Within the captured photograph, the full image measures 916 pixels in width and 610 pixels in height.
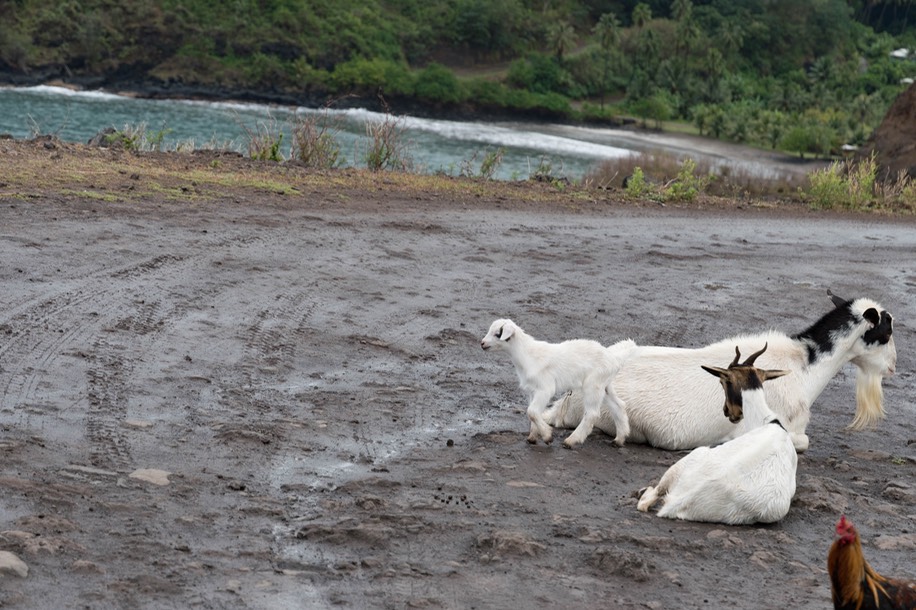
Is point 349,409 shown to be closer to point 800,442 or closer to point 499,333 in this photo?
point 499,333

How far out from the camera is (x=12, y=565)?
18.5 feet

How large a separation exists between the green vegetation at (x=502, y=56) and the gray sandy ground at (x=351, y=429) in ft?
200

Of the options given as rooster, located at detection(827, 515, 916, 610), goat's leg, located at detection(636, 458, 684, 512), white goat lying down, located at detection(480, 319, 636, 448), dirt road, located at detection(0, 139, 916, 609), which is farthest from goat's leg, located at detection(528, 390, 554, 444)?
rooster, located at detection(827, 515, 916, 610)

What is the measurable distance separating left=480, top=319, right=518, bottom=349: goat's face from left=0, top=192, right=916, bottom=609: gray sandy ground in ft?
2.10

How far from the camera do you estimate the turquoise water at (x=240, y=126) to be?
2080 inches

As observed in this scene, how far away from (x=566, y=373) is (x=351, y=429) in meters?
1.56

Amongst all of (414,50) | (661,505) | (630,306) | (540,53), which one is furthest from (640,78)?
(661,505)

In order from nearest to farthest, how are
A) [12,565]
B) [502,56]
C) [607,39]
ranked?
1. [12,565]
2. [607,39]
3. [502,56]

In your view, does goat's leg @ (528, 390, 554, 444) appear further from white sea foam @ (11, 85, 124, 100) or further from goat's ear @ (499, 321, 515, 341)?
white sea foam @ (11, 85, 124, 100)

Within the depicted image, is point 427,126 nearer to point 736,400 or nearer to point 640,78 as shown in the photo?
point 640,78

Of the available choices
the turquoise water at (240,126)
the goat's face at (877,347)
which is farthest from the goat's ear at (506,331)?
the turquoise water at (240,126)

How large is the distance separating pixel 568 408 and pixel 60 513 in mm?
3996

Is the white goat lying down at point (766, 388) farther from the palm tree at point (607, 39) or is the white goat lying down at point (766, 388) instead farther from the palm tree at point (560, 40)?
the palm tree at point (560, 40)

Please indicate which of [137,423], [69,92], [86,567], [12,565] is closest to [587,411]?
[137,423]
